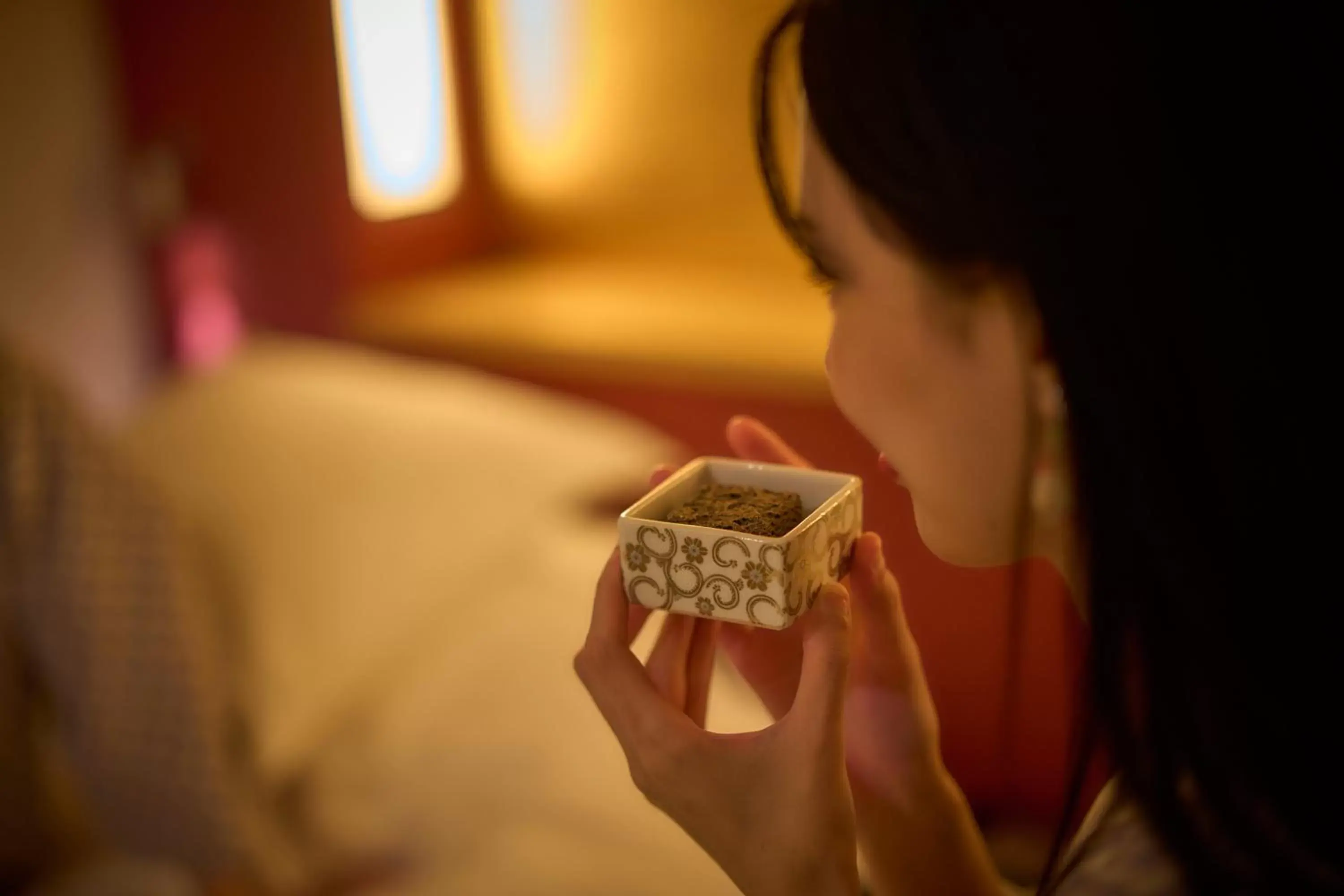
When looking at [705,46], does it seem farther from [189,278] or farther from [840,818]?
[189,278]

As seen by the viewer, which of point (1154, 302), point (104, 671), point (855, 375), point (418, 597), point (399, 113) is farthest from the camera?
point (399, 113)

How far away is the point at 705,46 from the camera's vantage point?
34.5 inches

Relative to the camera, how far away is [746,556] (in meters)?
0.48

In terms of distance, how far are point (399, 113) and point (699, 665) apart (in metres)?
1.44

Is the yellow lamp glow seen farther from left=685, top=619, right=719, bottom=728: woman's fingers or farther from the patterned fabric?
left=685, top=619, right=719, bottom=728: woman's fingers

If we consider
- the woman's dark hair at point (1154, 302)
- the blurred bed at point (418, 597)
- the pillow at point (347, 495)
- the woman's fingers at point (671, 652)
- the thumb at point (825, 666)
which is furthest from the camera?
the pillow at point (347, 495)

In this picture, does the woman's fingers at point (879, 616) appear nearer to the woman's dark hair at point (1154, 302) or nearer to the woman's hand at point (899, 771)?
the woman's hand at point (899, 771)

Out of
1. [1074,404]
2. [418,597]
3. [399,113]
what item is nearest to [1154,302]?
[1074,404]

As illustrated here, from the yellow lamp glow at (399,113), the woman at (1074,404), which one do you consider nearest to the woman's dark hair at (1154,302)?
the woman at (1074,404)

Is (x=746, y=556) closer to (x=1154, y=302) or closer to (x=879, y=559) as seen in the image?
(x=879, y=559)

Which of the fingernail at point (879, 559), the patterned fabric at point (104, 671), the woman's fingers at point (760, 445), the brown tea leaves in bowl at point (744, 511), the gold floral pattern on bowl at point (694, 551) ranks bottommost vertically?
the patterned fabric at point (104, 671)

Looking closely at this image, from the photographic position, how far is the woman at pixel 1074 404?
37 cm

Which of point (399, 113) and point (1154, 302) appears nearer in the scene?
point (1154, 302)

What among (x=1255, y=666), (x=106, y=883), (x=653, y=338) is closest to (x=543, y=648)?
(x=106, y=883)
